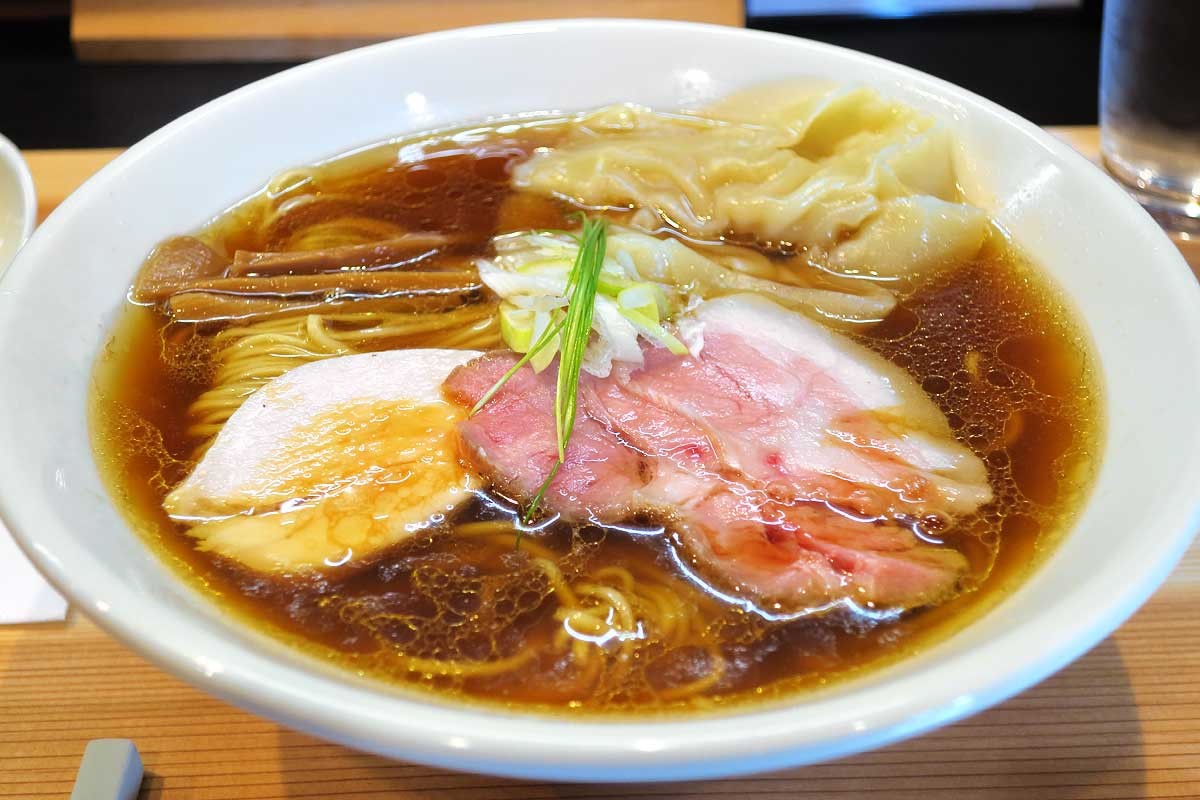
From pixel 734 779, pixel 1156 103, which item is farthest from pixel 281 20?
pixel 734 779

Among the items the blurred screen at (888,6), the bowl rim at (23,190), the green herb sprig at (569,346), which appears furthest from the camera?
the blurred screen at (888,6)

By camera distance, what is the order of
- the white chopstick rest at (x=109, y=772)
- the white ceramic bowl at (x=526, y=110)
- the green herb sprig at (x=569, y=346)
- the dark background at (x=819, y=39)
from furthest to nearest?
the dark background at (x=819, y=39) < the green herb sprig at (x=569, y=346) < the white chopstick rest at (x=109, y=772) < the white ceramic bowl at (x=526, y=110)

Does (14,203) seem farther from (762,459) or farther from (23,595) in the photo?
(762,459)

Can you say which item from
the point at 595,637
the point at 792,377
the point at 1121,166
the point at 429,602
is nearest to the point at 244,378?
the point at 429,602

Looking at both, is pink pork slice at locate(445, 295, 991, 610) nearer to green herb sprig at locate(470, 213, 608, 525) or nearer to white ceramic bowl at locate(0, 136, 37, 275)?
green herb sprig at locate(470, 213, 608, 525)

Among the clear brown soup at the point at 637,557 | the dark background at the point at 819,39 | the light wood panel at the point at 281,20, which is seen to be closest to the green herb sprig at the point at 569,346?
the clear brown soup at the point at 637,557

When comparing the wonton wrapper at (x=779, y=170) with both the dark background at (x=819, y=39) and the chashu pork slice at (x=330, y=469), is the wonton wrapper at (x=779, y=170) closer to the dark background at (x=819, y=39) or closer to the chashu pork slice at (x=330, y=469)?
the chashu pork slice at (x=330, y=469)

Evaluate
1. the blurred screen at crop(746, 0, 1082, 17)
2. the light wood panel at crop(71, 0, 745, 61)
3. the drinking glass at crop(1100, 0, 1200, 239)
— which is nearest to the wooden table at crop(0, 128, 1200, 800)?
the drinking glass at crop(1100, 0, 1200, 239)
